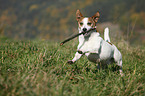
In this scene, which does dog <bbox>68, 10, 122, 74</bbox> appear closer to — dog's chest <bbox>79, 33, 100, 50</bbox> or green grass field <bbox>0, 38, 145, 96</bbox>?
dog's chest <bbox>79, 33, 100, 50</bbox>

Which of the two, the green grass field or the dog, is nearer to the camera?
the green grass field

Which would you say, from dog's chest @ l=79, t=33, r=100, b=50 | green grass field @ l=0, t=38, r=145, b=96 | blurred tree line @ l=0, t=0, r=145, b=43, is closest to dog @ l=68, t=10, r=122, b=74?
dog's chest @ l=79, t=33, r=100, b=50

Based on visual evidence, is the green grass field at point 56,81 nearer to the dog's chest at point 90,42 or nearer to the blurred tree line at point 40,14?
the dog's chest at point 90,42

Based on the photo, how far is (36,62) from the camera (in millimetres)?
2684

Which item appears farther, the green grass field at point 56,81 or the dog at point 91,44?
the dog at point 91,44

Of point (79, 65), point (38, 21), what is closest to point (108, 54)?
point (79, 65)

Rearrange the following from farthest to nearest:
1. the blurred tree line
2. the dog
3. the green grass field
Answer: the blurred tree line
the dog
the green grass field

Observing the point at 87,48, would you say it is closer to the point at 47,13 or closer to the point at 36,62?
the point at 36,62

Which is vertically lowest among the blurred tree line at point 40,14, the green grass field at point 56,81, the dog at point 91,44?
the green grass field at point 56,81

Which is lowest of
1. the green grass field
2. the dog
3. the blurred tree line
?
the green grass field

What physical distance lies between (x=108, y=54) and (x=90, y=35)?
1.63 ft

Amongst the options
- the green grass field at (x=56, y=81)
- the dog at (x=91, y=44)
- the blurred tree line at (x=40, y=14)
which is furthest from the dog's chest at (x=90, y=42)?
the blurred tree line at (x=40, y=14)

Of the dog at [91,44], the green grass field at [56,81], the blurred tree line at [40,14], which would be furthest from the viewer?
the blurred tree line at [40,14]

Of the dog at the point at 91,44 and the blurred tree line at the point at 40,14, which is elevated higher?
the blurred tree line at the point at 40,14
